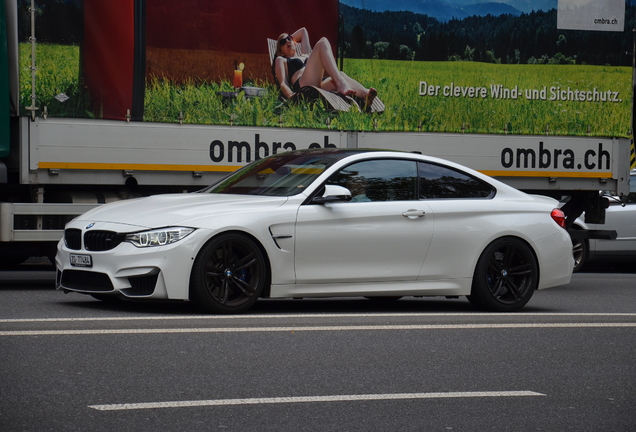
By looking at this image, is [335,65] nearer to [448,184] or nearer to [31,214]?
[448,184]

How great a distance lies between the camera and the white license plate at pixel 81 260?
8445mm

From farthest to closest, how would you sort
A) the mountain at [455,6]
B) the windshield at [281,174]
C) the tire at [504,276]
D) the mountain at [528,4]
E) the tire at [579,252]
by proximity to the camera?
the tire at [579,252] → the mountain at [528,4] → the mountain at [455,6] → the tire at [504,276] → the windshield at [281,174]

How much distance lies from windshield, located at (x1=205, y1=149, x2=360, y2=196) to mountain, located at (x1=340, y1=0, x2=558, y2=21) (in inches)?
135

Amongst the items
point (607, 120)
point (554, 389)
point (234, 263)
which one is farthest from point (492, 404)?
point (607, 120)

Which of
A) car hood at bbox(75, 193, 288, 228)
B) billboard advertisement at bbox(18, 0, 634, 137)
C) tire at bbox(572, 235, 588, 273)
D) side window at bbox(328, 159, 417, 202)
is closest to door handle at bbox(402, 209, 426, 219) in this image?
side window at bbox(328, 159, 417, 202)

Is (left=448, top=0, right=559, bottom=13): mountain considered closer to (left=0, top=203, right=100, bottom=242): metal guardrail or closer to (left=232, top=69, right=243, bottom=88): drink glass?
(left=232, top=69, right=243, bottom=88): drink glass

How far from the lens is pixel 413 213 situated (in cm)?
912

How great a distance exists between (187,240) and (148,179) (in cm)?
345

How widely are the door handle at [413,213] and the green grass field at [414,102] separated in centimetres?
315

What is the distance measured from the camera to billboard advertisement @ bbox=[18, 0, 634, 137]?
11.1 metres

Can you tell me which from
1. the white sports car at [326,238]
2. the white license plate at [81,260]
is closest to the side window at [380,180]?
the white sports car at [326,238]

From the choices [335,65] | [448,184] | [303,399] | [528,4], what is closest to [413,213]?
[448,184]

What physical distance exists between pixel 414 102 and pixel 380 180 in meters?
3.50

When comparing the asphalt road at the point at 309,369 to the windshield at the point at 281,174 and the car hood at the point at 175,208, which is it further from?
the windshield at the point at 281,174
